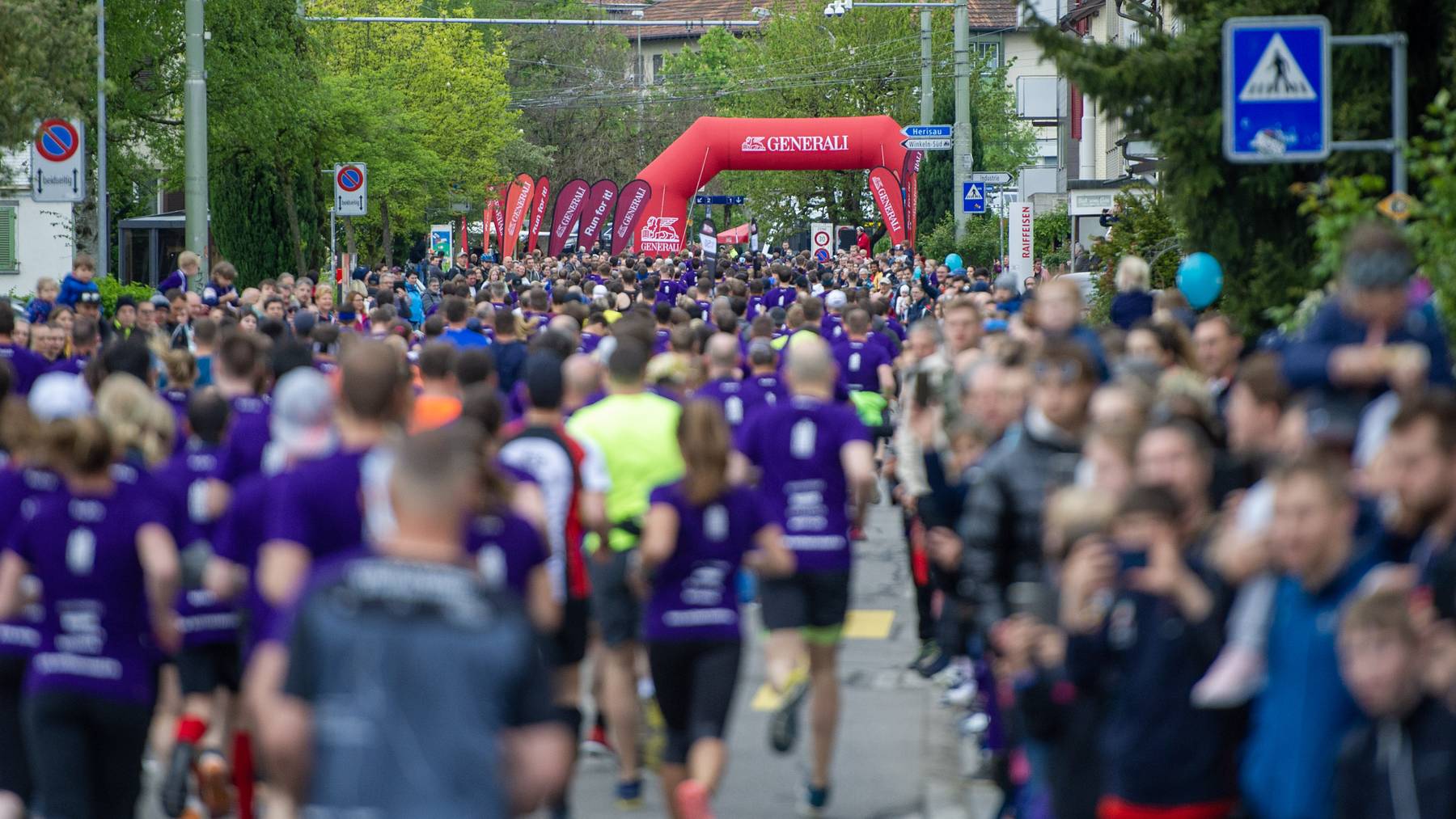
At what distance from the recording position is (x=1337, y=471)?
4.48 metres

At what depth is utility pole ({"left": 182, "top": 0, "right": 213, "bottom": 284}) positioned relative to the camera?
22688 mm

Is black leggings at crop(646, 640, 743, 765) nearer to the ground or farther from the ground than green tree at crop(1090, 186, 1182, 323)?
nearer to the ground

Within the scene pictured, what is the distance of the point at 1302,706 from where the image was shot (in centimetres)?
441

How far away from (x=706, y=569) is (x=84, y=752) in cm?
214

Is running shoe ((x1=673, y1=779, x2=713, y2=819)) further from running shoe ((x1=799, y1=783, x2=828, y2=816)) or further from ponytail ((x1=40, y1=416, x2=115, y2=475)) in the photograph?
ponytail ((x1=40, y1=416, x2=115, y2=475))

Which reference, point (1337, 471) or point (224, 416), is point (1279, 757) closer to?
point (1337, 471)

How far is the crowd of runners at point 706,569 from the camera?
12.9ft

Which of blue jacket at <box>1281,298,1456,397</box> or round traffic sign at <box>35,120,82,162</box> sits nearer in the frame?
blue jacket at <box>1281,298,1456,397</box>

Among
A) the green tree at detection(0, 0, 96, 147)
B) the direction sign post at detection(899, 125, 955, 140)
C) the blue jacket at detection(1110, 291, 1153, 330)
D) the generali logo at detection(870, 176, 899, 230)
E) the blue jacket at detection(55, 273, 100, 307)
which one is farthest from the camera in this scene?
the generali logo at detection(870, 176, 899, 230)

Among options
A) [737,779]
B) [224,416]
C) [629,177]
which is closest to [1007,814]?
[737,779]

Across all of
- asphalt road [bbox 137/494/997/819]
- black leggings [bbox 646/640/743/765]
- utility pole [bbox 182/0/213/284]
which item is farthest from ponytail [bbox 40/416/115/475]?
utility pole [bbox 182/0/213/284]

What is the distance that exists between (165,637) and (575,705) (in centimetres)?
201

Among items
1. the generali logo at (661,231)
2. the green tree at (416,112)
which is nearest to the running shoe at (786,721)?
the green tree at (416,112)

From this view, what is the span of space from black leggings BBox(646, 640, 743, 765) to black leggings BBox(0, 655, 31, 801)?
6.87 feet
